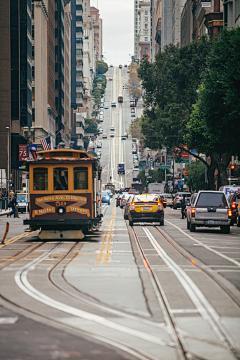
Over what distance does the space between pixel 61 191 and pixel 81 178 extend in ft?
2.65

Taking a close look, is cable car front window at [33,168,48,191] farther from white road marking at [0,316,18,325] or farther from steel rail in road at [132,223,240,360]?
white road marking at [0,316,18,325]

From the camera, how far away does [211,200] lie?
Answer: 1064 inches

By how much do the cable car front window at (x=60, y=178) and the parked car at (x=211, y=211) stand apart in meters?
7.26

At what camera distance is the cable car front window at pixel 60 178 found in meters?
21.5

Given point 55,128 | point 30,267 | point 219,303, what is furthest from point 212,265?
point 55,128

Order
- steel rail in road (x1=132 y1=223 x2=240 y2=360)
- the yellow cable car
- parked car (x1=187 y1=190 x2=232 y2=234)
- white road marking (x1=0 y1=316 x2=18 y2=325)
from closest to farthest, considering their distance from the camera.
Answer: steel rail in road (x1=132 y1=223 x2=240 y2=360), white road marking (x1=0 y1=316 x2=18 y2=325), the yellow cable car, parked car (x1=187 y1=190 x2=232 y2=234)

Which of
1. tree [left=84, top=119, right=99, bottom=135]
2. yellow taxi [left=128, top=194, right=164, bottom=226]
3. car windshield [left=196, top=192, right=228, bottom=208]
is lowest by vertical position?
yellow taxi [left=128, top=194, right=164, bottom=226]

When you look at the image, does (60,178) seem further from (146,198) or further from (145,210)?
(146,198)

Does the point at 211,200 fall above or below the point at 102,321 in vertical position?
above

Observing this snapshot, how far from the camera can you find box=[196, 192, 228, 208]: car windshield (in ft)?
87.9

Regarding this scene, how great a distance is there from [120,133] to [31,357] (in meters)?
183

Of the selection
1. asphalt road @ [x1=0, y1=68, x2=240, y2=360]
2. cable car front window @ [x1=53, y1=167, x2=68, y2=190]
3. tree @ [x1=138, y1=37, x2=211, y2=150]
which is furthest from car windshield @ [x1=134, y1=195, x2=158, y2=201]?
tree @ [x1=138, y1=37, x2=211, y2=150]

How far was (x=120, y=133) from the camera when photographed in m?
189

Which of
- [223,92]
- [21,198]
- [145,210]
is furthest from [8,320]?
[21,198]
